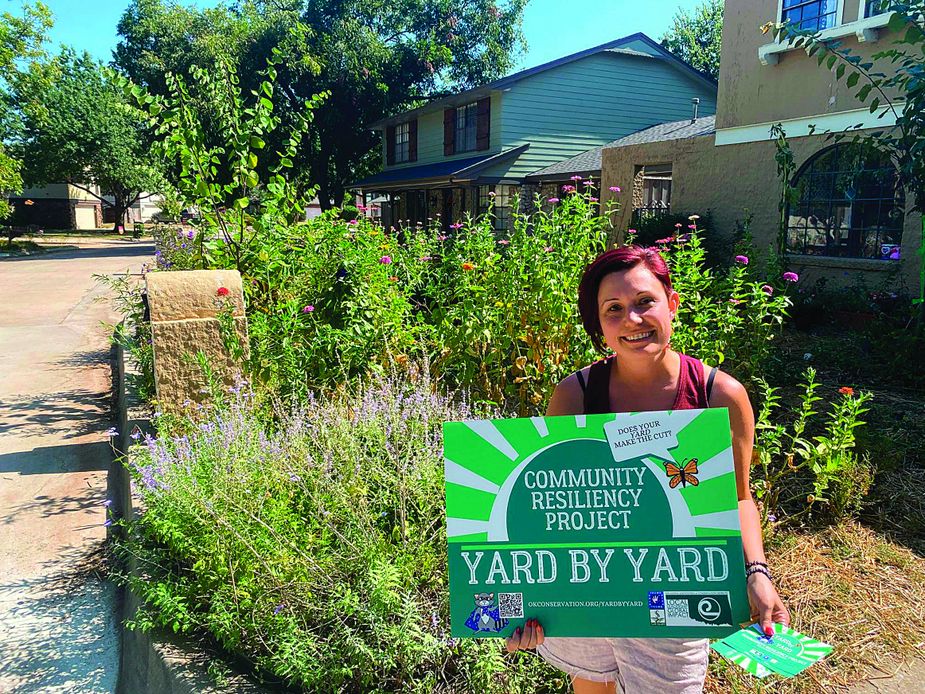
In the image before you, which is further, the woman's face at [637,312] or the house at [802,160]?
the house at [802,160]

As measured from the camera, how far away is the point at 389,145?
2969 centimetres

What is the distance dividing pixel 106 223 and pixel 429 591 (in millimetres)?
67519

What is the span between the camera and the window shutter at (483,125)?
22.0 meters

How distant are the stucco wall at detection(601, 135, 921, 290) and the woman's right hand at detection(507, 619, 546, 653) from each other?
8.12m

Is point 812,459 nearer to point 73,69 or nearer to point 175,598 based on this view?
point 175,598

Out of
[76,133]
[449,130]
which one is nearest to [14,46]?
[76,133]

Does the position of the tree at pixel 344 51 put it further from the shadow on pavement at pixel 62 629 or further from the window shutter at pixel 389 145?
the shadow on pavement at pixel 62 629

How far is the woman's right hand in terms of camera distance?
1.58 metres

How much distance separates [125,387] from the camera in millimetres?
5785

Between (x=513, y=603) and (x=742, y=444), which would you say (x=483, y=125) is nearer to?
(x=742, y=444)

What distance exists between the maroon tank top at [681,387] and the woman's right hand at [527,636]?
1.86ft

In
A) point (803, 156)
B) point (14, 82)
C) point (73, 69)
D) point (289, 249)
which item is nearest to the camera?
point (289, 249)

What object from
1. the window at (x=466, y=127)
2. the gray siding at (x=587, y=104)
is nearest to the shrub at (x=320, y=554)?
the gray siding at (x=587, y=104)

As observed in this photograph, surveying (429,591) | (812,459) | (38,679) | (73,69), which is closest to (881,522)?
(812,459)
